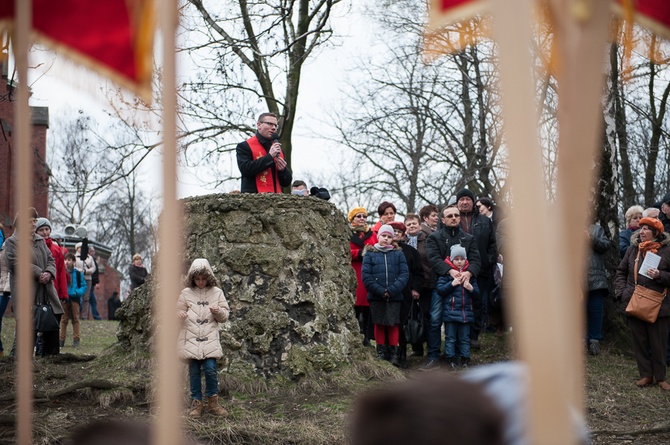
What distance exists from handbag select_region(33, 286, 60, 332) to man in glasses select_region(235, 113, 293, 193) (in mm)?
3001

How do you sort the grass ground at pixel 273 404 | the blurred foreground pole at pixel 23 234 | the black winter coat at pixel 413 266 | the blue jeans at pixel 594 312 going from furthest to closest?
1. the blue jeans at pixel 594 312
2. the black winter coat at pixel 413 266
3. the grass ground at pixel 273 404
4. the blurred foreground pole at pixel 23 234

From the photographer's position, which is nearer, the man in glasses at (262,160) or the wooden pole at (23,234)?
the wooden pole at (23,234)

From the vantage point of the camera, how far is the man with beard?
969 centimetres

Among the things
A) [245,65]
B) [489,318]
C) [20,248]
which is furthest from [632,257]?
[245,65]

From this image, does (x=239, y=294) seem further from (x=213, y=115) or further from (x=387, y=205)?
(x=213, y=115)

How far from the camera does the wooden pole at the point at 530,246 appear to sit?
5.05ft

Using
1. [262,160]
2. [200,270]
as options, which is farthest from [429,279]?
[200,270]

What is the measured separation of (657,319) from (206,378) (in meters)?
4.12

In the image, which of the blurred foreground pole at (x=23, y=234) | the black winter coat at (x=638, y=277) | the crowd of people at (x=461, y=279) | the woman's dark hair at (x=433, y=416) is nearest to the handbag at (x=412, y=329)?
the crowd of people at (x=461, y=279)

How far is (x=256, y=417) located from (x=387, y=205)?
161 inches

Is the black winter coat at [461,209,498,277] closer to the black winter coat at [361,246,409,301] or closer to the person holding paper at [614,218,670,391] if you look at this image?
the black winter coat at [361,246,409,301]

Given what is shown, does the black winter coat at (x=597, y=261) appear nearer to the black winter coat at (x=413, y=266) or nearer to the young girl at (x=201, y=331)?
the black winter coat at (x=413, y=266)

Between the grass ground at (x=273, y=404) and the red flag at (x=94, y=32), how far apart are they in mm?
3267

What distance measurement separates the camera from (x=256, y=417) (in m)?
6.34
